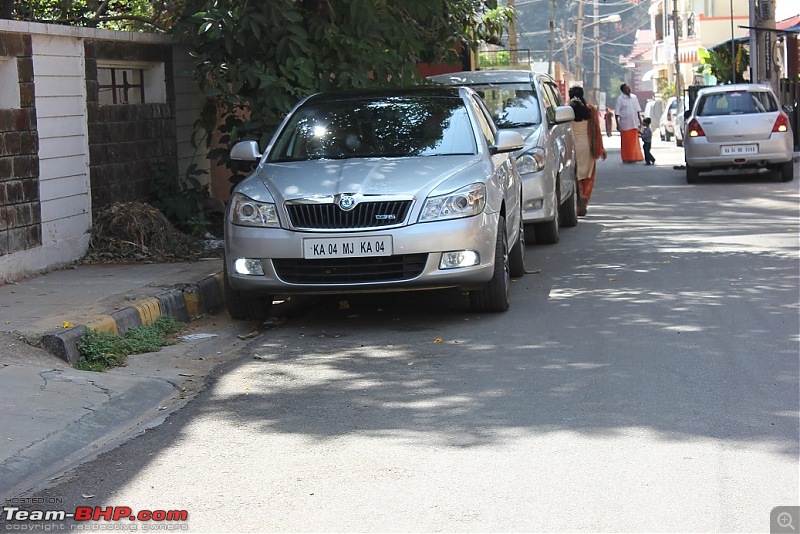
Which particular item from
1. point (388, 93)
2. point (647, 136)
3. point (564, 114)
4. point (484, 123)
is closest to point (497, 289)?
point (484, 123)

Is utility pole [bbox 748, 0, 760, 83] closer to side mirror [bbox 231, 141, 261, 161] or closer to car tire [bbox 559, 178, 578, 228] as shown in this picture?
car tire [bbox 559, 178, 578, 228]

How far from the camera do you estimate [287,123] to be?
9.16 metres

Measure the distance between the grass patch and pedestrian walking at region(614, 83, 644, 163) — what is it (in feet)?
60.2

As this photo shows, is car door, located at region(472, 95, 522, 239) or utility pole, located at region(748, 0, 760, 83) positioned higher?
utility pole, located at region(748, 0, 760, 83)

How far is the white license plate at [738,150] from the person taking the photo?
19.1 metres

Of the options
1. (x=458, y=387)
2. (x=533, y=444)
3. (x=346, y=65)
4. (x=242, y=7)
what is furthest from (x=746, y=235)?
(x=533, y=444)

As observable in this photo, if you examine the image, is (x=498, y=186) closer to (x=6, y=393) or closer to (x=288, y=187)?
(x=288, y=187)

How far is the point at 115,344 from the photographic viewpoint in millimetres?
7398

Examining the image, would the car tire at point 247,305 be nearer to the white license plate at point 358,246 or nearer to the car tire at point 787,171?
the white license plate at point 358,246

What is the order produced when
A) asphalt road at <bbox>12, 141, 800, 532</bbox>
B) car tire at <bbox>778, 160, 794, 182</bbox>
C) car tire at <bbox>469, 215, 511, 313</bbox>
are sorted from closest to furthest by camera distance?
1. asphalt road at <bbox>12, 141, 800, 532</bbox>
2. car tire at <bbox>469, 215, 511, 313</bbox>
3. car tire at <bbox>778, 160, 794, 182</bbox>

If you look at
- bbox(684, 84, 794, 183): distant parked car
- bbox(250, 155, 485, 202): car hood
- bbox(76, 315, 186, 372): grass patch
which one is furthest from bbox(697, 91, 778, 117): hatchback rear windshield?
bbox(76, 315, 186, 372): grass patch

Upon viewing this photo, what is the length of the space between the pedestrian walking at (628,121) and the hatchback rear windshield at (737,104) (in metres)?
4.69

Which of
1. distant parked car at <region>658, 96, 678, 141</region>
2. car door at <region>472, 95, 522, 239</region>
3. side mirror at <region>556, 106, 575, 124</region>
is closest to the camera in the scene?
car door at <region>472, 95, 522, 239</region>

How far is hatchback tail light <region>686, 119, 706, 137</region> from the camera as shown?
19531 mm
